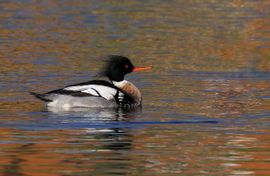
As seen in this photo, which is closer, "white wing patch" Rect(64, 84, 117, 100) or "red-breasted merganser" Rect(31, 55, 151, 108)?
"red-breasted merganser" Rect(31, 55, 151, 108)

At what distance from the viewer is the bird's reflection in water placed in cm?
1168

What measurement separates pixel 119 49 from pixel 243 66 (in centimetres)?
347

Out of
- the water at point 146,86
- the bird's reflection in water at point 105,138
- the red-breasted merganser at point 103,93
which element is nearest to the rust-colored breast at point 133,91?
the red-breasted merganser at point 103,93

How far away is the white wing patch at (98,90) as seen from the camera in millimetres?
16297

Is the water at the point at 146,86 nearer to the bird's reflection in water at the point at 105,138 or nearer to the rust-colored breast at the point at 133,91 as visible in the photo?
the bird's reflection in water at the point at 105,138

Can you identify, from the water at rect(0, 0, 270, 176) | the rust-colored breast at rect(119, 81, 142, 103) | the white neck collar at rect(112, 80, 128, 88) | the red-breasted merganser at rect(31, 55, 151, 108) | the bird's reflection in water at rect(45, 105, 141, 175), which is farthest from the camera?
the white neck collar at rect(112, 80, 128, 88)

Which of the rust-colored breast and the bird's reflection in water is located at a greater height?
the rust-colored breast

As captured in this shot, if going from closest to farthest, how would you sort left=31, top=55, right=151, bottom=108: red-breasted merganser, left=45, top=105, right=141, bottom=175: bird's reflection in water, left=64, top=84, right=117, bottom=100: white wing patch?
left=45, top=105, right=141, bottom=175: bird's reflection in water, left=31, top=55, right=151, bottom=108: red-breasted merganser, left=64, top=84, right=117, bottom=100: white wing patch

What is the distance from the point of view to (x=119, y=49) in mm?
23906

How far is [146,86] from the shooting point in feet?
62.6

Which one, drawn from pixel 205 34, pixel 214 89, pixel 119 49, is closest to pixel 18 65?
pixel 119 49

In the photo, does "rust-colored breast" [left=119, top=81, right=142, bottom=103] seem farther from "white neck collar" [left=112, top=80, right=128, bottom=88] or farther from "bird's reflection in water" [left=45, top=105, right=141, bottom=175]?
"bird's reflection in water" [left=45, top=105, right=141, bottom=175]

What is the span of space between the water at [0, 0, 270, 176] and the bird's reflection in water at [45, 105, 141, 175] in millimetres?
16

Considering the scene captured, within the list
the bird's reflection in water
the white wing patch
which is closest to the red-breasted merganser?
the white wing patch
